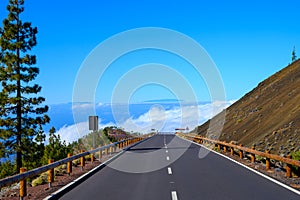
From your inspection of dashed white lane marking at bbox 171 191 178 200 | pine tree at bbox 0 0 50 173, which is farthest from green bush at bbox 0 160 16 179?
dashed white lane marking at bbox 171 191 178 200

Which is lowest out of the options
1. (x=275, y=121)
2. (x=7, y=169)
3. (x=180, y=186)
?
(x=7, y=169)

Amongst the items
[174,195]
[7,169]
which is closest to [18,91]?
[7,169]

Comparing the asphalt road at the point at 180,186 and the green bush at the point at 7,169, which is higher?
the asphalt road at the point at 180,186

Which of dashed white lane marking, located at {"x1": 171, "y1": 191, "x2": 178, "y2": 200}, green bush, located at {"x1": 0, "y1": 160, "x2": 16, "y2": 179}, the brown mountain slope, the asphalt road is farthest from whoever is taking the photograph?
green bush, located at {"x1": 0, "y1": 160, "x2": 16, "y2": 179}

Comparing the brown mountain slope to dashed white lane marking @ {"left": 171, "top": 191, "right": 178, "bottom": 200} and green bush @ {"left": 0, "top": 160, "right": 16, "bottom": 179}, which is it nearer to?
dashed white lane marking @ {"left": 171, "top": 191, "right": 178, "bottom": 200}

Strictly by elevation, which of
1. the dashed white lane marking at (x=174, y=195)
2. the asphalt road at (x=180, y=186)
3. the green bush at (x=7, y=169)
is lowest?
the green bush at (x=7, y=169)

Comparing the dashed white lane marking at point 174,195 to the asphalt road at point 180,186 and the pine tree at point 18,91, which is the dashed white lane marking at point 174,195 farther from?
the pine tree at point 18,91

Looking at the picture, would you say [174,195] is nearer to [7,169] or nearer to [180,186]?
[180,186]

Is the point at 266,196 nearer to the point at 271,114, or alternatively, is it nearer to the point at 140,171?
the point at 140,171

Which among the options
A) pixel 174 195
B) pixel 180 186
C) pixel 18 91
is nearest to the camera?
pixel 174 195

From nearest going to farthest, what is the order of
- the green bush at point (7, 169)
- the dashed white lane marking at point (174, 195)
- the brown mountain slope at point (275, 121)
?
the dashed white lane marking at point (174, 195) < the brown mountain slope at point (275, 121) < the green bush at point (7, 169)

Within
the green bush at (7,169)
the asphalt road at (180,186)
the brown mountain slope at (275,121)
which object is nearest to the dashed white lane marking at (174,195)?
the asphalt road at (180,186)

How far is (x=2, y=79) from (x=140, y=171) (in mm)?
24442

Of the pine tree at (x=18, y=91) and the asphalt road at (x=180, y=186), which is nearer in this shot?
the asphalt road at (x=180, y=186)
